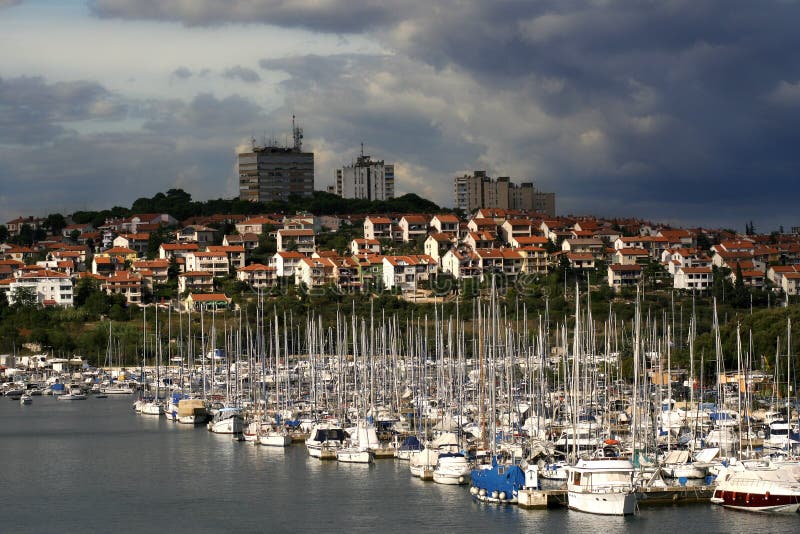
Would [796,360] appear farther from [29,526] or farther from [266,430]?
[29,526]

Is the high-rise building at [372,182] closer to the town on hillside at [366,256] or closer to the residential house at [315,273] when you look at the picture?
the town on hillside at [366,256]

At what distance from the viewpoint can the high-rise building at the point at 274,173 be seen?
146375 millimetres

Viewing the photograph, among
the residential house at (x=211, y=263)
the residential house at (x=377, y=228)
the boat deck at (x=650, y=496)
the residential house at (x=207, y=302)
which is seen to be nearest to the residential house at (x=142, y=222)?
the residential house at (x=211, y=263)

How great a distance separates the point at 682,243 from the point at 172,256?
132 ft

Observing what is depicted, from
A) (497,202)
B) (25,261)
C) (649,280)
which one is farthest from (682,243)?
(25,261)

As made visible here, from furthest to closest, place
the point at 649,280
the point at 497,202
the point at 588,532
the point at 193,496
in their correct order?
the point at 497,202
the point at 649,280
the point at 193,496
the point at 588,532

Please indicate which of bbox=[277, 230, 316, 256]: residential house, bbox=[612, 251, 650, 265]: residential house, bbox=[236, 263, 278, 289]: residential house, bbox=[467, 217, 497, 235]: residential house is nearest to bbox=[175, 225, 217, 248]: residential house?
bbox=[277, 230, 316, 256]: residential house

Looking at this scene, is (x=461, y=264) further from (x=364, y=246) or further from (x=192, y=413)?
(x=192, y=413)

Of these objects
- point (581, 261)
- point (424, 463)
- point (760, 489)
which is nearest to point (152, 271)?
point (581, 261)

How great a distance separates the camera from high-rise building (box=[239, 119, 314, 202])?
146375 mm

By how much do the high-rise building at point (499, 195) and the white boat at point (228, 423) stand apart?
3663 inches

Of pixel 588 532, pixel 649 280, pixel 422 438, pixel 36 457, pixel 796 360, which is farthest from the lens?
pixel 649 280

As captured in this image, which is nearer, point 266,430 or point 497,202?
point 266,430

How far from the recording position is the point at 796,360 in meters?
50.8
